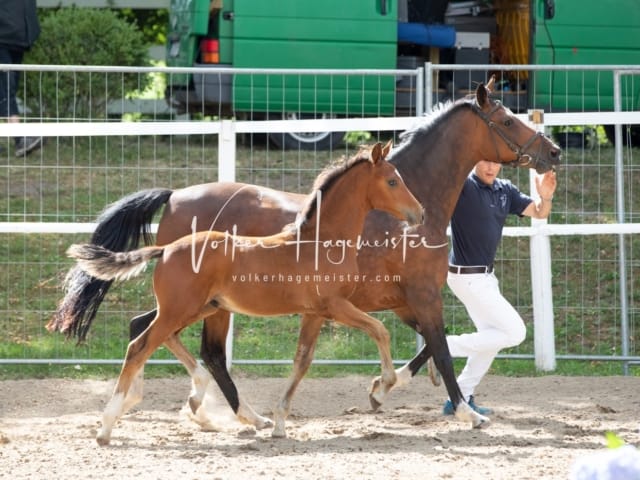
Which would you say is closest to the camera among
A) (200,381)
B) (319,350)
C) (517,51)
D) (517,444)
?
(517,444)

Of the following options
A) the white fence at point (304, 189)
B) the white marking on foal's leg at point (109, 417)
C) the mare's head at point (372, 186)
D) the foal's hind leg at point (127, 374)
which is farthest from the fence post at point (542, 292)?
the white marking on foal's leg at point (109, 417)

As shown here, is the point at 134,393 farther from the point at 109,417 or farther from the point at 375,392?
the point at 375,392

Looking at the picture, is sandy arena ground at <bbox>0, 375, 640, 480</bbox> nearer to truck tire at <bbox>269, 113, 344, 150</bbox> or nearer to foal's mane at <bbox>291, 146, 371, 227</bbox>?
foal's mane at <bbox>291, 146, 371, 227</bbox>

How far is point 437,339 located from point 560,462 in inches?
55.8

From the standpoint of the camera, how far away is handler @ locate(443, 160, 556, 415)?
6977 millimetres

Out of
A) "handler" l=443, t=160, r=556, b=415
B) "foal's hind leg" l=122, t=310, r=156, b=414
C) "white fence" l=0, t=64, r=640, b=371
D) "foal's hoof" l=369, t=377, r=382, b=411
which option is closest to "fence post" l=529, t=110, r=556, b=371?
"white fence" l=0, t=64, r=640, b=371

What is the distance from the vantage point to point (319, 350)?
913 centimetres

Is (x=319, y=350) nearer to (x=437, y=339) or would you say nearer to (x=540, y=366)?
(x=540, y=366)

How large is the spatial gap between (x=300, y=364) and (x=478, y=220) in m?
1.52

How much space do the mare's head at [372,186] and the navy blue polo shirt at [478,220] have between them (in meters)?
0.93

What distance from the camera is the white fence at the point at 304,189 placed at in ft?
26.2

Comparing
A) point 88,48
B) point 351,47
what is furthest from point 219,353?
point 88,48

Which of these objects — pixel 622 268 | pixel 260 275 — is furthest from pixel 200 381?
pixel 622 268

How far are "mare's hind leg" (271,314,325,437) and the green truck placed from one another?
522 centimetres
